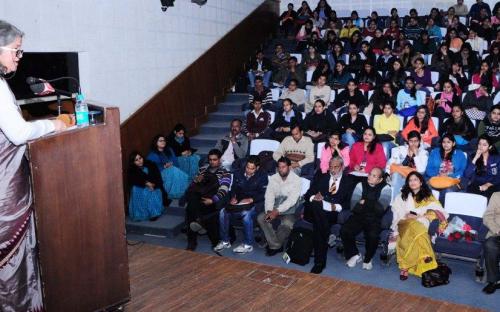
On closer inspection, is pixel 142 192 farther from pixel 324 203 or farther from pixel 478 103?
pixel 478 103

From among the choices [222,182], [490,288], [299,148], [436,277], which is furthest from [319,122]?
[490,288]

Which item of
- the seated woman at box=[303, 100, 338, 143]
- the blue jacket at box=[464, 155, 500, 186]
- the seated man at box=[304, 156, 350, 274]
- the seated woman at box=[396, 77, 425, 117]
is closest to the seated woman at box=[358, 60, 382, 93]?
the seated woman at box=[396, 77, 425, 117]

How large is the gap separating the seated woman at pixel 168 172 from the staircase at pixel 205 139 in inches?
6.4

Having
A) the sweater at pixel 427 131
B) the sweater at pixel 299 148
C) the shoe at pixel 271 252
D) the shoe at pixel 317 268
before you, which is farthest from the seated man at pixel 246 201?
the sweater at pixel 427 131

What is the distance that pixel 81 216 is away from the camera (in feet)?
8.41

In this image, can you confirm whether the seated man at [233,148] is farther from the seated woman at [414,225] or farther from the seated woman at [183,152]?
the seated woman at [414,225]

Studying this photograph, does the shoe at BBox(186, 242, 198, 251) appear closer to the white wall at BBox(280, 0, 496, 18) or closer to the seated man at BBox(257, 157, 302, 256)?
the seated man at BBox(257, 157, 302, 256)

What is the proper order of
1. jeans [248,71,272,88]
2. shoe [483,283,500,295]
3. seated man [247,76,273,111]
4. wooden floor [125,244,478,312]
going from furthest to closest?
jeans [248,71,272,88] → seated man [247,76,273,111] → shoe [483,283,500,295] → wooden floor [125,244,478,312]

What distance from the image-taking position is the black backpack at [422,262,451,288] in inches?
170

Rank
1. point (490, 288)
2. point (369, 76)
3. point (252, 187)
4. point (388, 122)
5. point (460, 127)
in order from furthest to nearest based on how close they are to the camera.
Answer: point (369, 76)
point (388, 122)
point (460, 127)
point (252, 187)
point (490, 288)

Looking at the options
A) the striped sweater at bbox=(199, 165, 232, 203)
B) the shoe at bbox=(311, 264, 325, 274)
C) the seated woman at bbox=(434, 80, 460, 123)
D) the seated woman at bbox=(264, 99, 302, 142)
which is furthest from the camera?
the seated woman at bbox=(264, 99, 302, 142)

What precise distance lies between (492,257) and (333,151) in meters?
2.22

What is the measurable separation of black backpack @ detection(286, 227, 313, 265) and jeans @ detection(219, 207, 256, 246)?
0.50 metres

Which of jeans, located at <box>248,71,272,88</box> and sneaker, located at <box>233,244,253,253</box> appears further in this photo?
jeans, located at <box>248,71,272,88</box>
